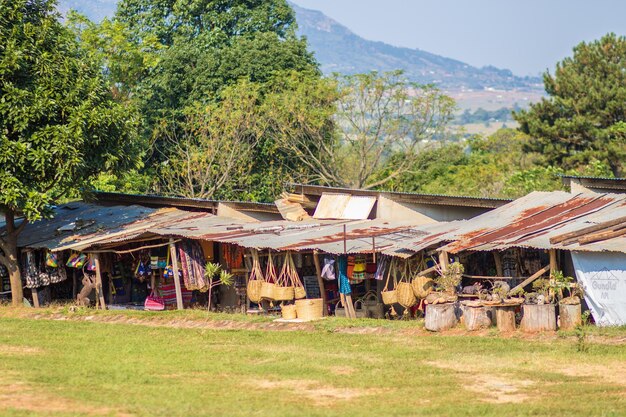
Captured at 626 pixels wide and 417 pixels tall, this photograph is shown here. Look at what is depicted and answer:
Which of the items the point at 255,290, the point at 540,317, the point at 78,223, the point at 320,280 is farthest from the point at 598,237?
the point at 78,223

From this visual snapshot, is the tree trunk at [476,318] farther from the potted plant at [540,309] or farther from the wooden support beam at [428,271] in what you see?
the wooden support beam at [428,271]

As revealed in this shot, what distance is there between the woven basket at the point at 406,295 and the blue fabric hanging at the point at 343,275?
4.60ft

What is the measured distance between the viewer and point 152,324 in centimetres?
2338

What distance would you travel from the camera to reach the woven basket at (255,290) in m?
23.7

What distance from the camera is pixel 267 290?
23484mm

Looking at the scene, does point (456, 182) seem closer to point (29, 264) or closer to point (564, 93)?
point (564, 93)

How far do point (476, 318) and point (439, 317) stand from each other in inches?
26.2

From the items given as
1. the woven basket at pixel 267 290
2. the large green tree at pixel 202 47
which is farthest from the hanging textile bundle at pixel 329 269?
the large green tree at pixel 202 47

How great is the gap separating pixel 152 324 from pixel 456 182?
82.5 feet

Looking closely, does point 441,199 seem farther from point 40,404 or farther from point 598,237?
point 40,404

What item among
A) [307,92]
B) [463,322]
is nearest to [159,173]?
[307,92]

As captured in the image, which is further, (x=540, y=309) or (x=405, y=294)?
(x=405, y=294)

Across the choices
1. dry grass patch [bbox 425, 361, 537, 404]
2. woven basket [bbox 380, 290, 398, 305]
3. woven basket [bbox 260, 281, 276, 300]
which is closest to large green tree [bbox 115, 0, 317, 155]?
woven basket [bbox 260, 281, 276, 300]

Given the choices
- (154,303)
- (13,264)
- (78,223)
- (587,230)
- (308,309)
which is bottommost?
(154,303)
